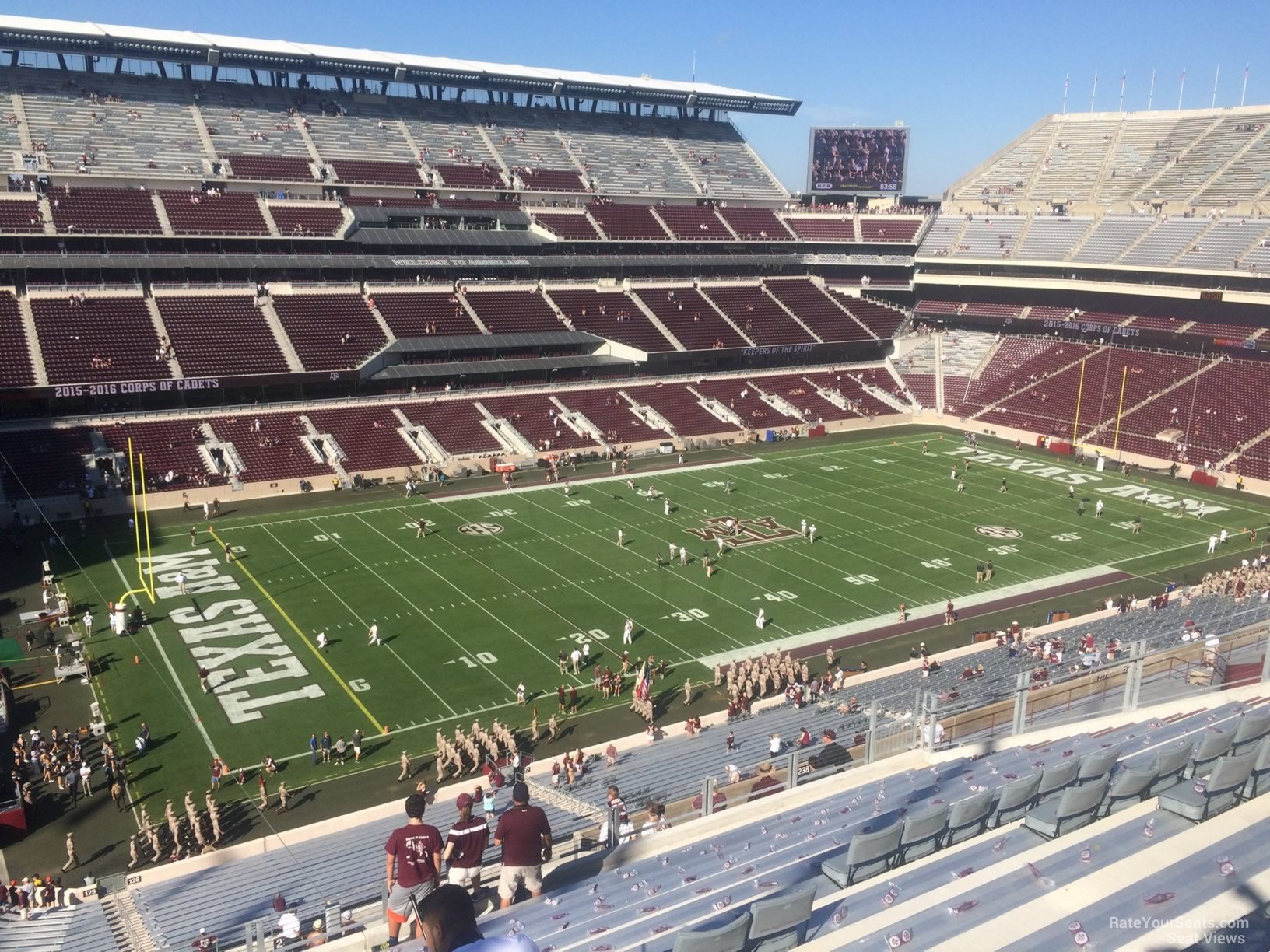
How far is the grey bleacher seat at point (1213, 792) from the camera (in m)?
10.3

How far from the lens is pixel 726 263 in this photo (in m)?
74.8

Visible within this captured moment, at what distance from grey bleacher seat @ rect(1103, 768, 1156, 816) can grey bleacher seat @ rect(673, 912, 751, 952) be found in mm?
5068

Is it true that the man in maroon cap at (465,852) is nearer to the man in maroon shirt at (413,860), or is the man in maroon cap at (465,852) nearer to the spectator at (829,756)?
the man in maroon shirt at (413,860)

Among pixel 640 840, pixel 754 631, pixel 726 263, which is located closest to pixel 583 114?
pixel 726 263

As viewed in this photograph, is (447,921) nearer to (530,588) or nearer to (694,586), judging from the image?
(530,588)

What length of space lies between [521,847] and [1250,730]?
8453 millimetres

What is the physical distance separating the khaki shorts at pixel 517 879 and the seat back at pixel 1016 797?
4.89m

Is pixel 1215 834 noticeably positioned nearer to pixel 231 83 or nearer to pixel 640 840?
pixel 640 840

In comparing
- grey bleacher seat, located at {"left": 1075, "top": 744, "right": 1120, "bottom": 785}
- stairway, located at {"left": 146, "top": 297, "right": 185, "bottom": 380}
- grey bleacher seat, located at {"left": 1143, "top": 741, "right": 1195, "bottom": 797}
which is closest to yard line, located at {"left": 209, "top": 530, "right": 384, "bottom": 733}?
stairway, located at {"left": 146, "top": 297, "right": 185, "bottom": 380}

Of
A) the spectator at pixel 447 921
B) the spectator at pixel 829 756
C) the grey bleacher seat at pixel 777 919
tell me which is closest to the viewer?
the spectator at pixel 447 921

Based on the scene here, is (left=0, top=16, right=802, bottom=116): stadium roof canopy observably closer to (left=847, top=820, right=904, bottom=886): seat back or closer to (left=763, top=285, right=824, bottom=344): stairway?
(left=763, top=285, right=824, bottom=344): stairway

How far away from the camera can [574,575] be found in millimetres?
36438

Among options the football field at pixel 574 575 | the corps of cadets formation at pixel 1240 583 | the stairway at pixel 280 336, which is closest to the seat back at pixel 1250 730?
the football field at pixel 574 575

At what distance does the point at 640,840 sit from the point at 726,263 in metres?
66.1
